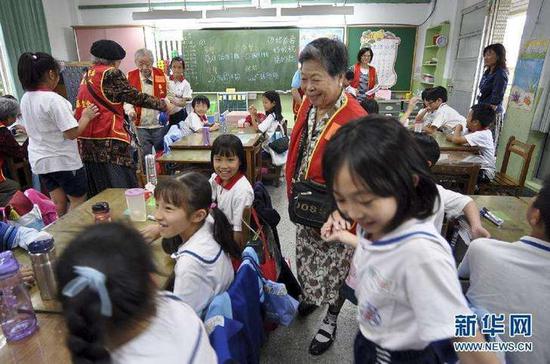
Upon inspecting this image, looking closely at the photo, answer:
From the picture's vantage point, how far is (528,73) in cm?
363

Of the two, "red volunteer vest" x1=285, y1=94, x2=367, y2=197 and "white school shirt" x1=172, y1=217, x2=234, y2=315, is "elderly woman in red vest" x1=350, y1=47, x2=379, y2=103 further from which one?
"white school shirt" x1=172, y1=217, x2=234, y2=315

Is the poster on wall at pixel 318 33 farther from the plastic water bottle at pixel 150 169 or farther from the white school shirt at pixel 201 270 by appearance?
the white school shirt at pixel 201 270

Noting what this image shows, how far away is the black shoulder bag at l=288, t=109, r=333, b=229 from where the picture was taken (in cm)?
144

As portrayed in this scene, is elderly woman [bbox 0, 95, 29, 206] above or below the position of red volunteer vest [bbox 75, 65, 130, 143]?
below

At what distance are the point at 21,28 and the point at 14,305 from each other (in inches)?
247

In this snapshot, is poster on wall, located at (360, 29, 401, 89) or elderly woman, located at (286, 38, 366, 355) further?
poster on wall, located at (360, 29, 401, 89)

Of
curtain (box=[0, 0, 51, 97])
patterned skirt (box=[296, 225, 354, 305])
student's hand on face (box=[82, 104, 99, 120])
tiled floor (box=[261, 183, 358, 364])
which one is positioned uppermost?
curtain (box=[0, 0, 51, 97])

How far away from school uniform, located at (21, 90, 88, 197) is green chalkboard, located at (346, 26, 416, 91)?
17.5 ft

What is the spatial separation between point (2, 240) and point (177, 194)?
765mm

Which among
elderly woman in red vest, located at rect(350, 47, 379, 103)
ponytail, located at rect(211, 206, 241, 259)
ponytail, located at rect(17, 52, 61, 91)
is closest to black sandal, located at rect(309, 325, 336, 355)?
ponytail, located at rect(211, 206, 241, 259)

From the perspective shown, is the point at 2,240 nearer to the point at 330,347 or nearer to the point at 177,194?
the point at 177,194

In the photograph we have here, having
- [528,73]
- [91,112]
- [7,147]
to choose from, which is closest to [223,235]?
[91,112]

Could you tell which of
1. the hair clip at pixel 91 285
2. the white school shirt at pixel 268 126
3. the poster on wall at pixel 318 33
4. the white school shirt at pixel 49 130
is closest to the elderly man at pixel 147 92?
the white school shirt at pixel 268 126

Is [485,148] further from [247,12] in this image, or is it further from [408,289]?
[247,12]
